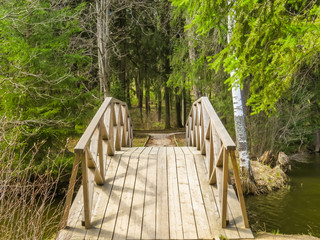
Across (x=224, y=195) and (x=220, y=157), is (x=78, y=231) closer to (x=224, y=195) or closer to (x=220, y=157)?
(x=224, y=195)

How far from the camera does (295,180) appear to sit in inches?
461

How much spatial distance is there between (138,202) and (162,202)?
0.34 m

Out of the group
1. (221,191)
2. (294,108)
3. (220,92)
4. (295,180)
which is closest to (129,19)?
(220,92)

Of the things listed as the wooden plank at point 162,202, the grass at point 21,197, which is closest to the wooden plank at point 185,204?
the wooden plank at point 162,202

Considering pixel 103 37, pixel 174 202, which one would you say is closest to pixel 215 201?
pixel 174 202

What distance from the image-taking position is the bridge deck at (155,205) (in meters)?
3.97

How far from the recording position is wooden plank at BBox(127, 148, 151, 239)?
13.1 feet

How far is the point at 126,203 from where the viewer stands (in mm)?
4598

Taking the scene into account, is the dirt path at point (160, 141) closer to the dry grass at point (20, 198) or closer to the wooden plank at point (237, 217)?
the wooden plank at point (237, 217)

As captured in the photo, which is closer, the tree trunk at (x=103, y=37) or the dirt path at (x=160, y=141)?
the tree trunk at (x=103, y=37)

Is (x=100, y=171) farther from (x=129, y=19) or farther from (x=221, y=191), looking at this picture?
(x=129, y=19)

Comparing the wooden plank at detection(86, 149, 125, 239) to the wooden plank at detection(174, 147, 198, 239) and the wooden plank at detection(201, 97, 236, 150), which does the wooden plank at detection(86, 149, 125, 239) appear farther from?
the wooden plank at detection(201, 97, 236, 150)

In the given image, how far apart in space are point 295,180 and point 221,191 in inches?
336

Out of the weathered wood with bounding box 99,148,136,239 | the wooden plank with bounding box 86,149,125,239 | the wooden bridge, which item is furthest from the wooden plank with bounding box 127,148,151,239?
the wooden plank with bounding box 86,149,125,239
